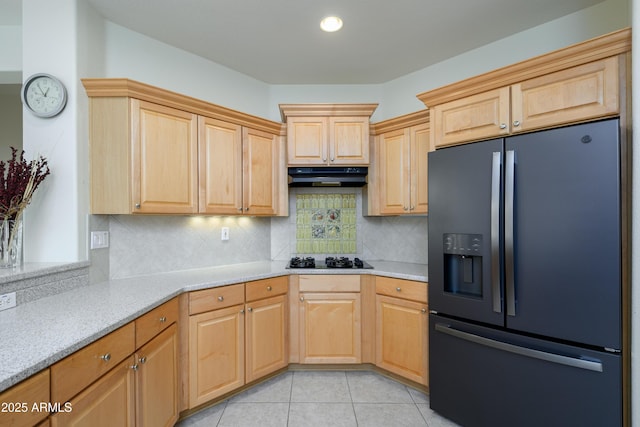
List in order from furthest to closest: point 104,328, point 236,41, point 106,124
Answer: point 236,41
point 106,124
point 104,328

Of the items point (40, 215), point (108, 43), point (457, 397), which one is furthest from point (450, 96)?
point (40, 215)

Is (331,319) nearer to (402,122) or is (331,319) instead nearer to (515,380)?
(515,380)

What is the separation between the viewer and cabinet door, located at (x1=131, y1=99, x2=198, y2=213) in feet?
6.35

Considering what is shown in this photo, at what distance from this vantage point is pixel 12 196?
1530 millimetres

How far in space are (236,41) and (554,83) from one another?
2.20 meters

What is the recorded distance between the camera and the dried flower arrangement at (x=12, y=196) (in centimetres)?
152

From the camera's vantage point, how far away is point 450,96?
193cm

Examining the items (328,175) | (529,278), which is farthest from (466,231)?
(328,175)

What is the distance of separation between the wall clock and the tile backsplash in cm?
78

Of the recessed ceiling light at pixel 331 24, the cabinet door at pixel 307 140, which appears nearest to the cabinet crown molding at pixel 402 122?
the cabinet door at pixel 307 140

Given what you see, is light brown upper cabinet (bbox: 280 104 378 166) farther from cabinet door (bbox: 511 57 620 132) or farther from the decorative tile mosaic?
cabinet door (bbox: 511 57 620 132)

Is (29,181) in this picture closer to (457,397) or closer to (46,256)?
(46,256)

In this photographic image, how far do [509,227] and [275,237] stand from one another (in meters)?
2.11

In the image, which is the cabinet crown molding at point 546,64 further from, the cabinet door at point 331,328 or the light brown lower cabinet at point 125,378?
the light brown lower cabinet at point 125,378
